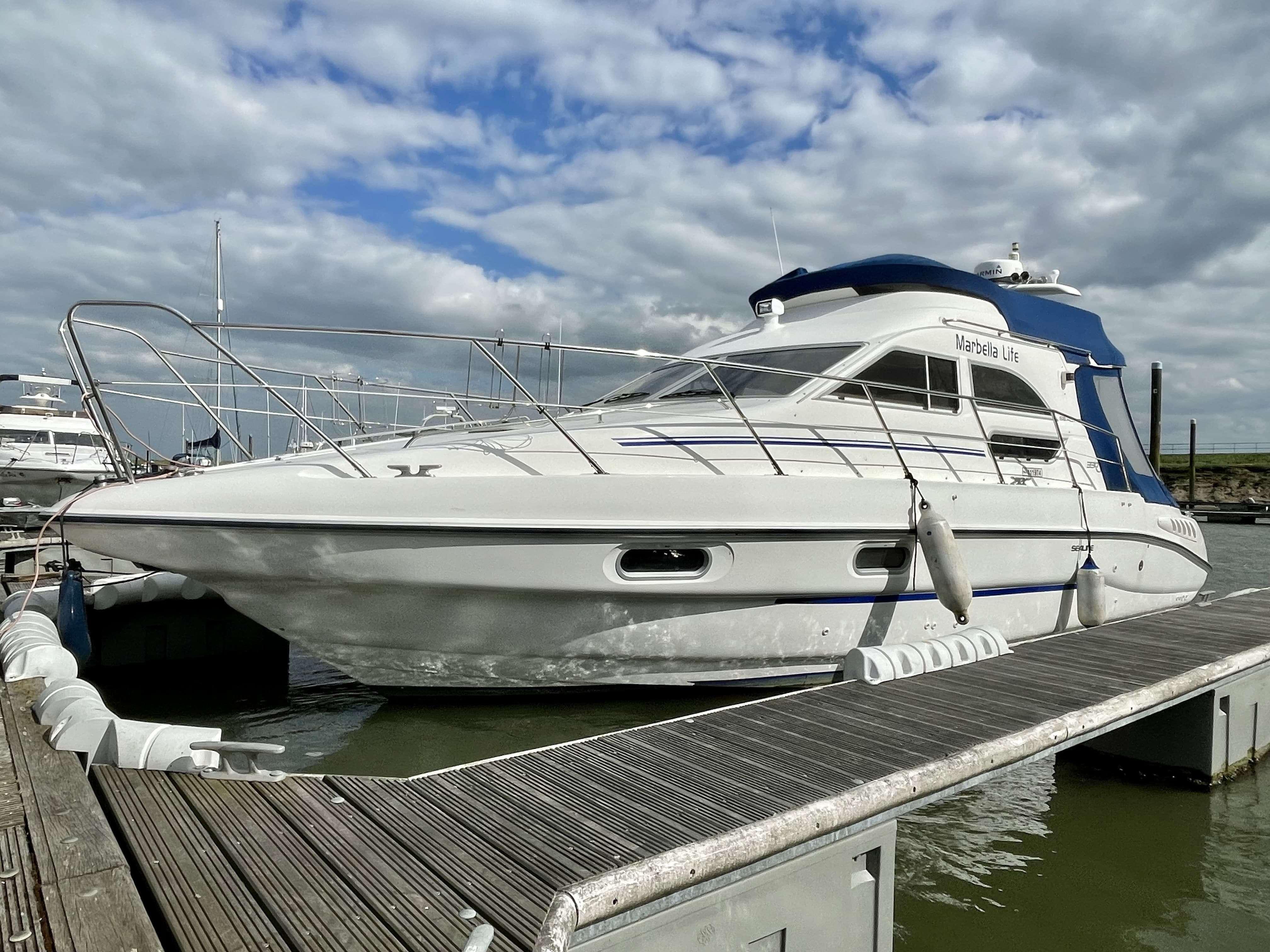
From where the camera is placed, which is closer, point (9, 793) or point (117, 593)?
point (9, 793)

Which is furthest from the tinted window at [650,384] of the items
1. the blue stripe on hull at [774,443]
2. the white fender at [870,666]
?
the white fender at [870,666]

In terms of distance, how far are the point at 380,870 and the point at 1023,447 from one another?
599 centimetres

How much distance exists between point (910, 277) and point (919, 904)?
4858mm

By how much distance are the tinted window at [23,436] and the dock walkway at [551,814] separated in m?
27.3

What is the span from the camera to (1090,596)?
6.64 m

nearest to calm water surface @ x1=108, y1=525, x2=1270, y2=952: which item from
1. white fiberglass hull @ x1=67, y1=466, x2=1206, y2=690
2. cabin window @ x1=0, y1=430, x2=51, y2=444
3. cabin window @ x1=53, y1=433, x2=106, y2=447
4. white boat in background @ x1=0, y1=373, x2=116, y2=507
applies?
white fiberglass hull @ x1=67, y1=466, x2=1206, y2=690

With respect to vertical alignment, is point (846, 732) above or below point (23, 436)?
below

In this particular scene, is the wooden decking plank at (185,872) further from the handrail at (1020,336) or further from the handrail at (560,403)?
the handrail at (1020,336)

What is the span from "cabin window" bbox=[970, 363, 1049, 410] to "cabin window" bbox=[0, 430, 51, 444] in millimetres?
27183

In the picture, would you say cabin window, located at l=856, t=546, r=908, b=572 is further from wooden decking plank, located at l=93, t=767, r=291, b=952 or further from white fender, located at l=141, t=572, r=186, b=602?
white fender, located at l=141, t=572, r=186, b=602

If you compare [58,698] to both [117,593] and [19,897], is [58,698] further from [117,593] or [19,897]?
[117,593]

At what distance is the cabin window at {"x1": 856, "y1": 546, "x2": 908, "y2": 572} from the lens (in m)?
5.56

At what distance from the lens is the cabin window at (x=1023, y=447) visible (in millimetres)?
6680

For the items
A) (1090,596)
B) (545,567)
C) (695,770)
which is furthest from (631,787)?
(1090,596)
